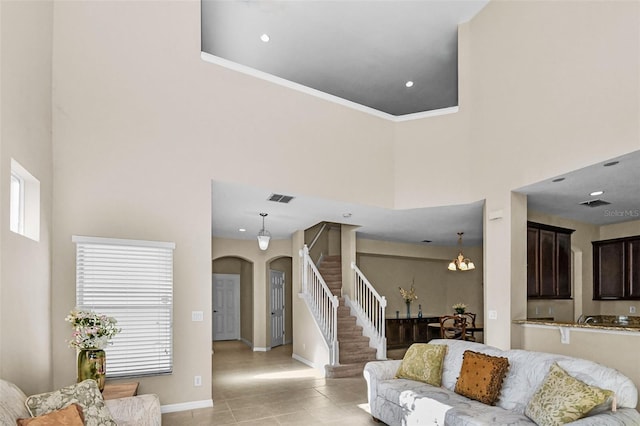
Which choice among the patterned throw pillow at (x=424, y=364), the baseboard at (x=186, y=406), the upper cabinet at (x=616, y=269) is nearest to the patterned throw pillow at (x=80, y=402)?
the baseboard at (x=186, y=406)

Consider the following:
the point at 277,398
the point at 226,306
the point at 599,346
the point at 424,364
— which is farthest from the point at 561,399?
the point at 226,306

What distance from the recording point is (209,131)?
5562 millimetres

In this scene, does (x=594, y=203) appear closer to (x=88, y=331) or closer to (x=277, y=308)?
(x=88, y=331)

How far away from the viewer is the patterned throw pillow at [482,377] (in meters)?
3.86

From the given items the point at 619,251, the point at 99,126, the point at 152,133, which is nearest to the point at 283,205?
the point at 152,133

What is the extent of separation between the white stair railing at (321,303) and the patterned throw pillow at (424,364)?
8.68 ft

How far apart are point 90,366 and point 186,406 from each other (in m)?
1.83

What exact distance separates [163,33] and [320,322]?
5453 mm

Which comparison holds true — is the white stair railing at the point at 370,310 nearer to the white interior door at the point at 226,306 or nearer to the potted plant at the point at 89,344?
the white interior door at the point at 226,306

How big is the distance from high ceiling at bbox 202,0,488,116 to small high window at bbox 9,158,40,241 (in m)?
2.96

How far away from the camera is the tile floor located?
16.1 ft

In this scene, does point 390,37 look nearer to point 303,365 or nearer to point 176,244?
point 176,244

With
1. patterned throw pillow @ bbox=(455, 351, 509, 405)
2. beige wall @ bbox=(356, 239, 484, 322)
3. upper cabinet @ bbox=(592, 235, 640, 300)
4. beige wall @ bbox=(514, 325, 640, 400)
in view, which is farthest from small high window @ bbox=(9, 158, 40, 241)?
upper cabinet @ bbox=(592, 235, 640, 300)

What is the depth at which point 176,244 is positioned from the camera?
17.2 ft
